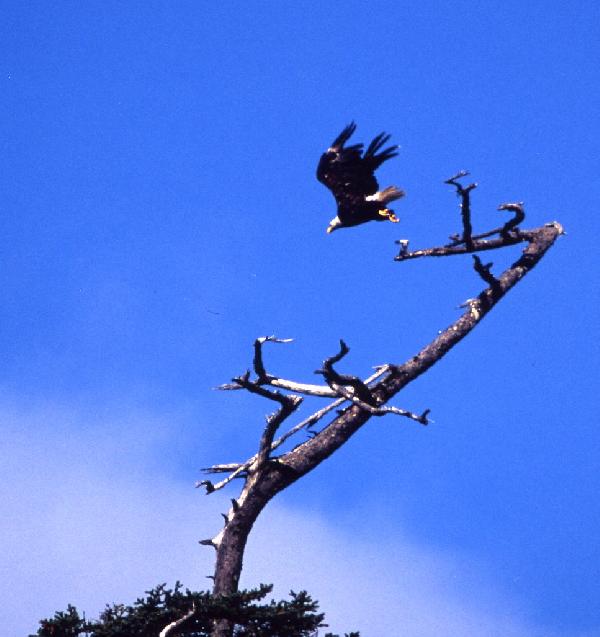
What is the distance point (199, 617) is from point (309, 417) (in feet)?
7.71

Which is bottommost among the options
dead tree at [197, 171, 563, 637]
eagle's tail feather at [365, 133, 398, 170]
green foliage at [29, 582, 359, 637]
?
green foliage at [29, 582, 359, 637]

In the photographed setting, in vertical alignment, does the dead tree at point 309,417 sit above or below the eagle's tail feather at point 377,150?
below

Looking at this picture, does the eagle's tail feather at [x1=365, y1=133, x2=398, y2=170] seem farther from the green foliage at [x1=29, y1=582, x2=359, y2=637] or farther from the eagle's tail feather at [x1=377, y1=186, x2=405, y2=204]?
the green foliage at [x1=29, y1=582, x2=359, y2=637]

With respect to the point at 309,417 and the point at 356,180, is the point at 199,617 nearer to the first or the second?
the point at 309,417

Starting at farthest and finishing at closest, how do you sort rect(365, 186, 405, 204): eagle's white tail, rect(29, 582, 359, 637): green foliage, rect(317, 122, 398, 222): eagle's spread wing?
1. rect(365, 186, 405, 204): eagle's white tail
2. rect(317, 122, 398, 222): eagle's spread wing
3. rect(29, 582, 359, 637): green foliage

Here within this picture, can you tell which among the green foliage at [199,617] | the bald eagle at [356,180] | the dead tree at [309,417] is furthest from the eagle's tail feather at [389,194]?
the green foliage at [199,617]

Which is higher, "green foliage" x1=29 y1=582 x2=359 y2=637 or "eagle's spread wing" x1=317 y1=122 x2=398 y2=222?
"eagle's spread wing" x1=317 y1=122 x2=398 y2=222

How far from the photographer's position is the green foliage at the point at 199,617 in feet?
18.1

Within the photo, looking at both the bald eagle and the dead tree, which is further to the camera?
the bald eagle

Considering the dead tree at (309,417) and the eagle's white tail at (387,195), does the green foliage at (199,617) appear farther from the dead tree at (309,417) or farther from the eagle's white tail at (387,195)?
the eagle's white tail at (387,195)

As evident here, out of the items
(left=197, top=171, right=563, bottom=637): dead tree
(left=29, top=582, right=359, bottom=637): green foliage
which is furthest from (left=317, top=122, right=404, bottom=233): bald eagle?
(left=29, top=582, right=359, bottom=637): green foliage

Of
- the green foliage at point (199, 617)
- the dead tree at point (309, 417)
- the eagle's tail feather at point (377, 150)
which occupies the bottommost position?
the green foliage at point (199, 617)

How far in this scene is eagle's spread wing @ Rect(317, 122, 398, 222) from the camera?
943 cm

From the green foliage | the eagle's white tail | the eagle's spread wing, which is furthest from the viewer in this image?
the eagle's white tail
